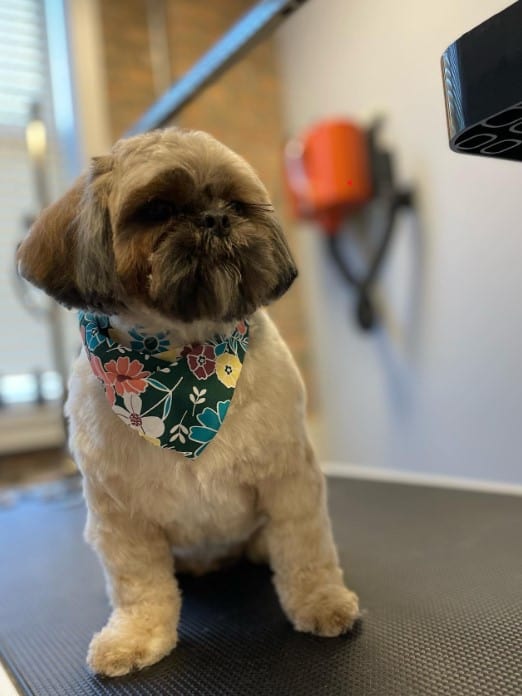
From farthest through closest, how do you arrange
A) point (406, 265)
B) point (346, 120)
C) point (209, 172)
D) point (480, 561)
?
point (346, 120) → point (406, 265) → point (480, 561) → point (209, 172)

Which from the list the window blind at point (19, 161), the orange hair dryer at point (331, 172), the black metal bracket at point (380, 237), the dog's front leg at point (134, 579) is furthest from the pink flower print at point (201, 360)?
the window blind at point (19, 161)

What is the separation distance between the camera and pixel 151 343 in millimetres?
935

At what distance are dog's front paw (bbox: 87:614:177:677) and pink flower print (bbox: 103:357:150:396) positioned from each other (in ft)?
1.09

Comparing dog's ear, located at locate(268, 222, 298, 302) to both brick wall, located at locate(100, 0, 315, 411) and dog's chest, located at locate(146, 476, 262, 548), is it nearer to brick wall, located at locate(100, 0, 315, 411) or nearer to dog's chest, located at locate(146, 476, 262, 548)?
dog's chest, located at locate(146, 476, 262, 548)

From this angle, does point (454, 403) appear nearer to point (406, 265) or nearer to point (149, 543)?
point (406, 265)

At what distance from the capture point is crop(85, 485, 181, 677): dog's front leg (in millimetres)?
918

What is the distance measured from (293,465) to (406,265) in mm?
1328

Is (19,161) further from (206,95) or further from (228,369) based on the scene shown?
(228,369)

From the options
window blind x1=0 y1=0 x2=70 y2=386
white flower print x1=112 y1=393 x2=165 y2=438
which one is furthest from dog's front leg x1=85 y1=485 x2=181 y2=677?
window blind x1=0 y1=0 x2=70 y2=386

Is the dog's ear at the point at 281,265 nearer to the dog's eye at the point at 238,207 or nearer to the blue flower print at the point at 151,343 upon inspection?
the dog's eye at the point at 238,207

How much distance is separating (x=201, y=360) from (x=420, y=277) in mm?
1229

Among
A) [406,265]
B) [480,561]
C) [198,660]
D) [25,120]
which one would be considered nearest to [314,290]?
[406,265]

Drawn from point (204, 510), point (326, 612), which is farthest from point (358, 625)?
point (204, 510)

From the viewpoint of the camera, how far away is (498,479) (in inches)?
60.6
